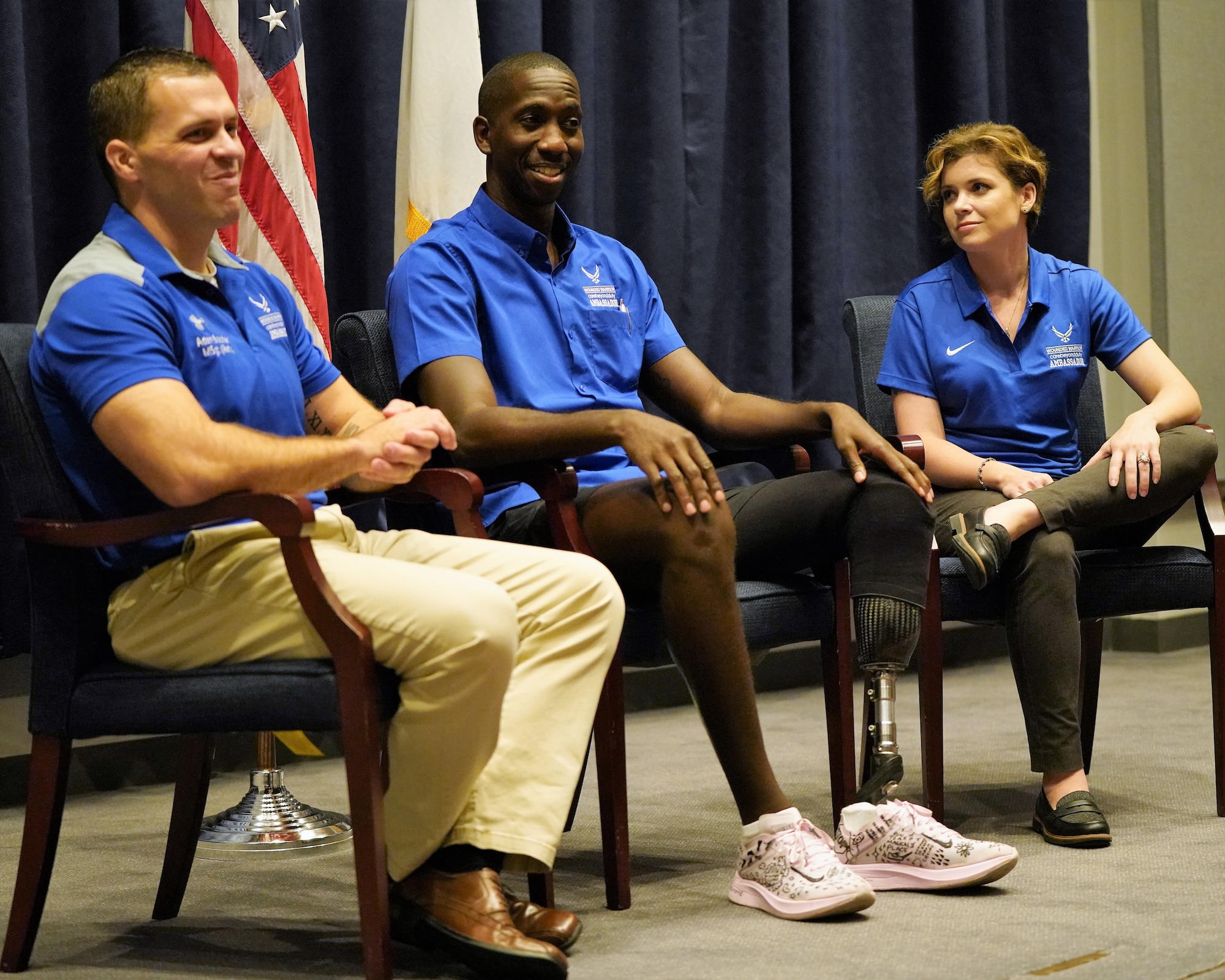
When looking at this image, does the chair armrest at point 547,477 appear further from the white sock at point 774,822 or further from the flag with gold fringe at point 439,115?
the flag with gold fringe at point 439,115

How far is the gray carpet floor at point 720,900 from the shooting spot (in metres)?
1.91

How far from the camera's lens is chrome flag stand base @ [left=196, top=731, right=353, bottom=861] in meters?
2.66

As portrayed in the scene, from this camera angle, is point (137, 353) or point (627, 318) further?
point (627, 318)

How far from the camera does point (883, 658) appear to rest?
2301mm

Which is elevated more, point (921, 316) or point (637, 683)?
point (921, 316)

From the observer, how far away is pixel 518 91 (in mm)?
2486

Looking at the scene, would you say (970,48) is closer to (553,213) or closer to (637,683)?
(637,683)

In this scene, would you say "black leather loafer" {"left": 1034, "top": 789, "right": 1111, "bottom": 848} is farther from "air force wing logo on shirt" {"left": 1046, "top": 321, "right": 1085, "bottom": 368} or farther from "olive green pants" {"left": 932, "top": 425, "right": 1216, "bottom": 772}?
"air force wing logo on shirt" {"left": 1046, "top": 321, "right": 1085, "bottom": 368}

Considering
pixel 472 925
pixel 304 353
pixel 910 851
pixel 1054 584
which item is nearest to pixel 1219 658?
pixel 1054 584

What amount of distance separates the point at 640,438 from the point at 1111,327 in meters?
1.24

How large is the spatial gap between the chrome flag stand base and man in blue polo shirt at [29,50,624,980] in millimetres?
802

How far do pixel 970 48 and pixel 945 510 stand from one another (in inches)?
91.1

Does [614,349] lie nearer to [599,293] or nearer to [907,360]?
[599,293]

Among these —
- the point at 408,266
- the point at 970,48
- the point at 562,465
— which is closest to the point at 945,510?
the point at 562,465
